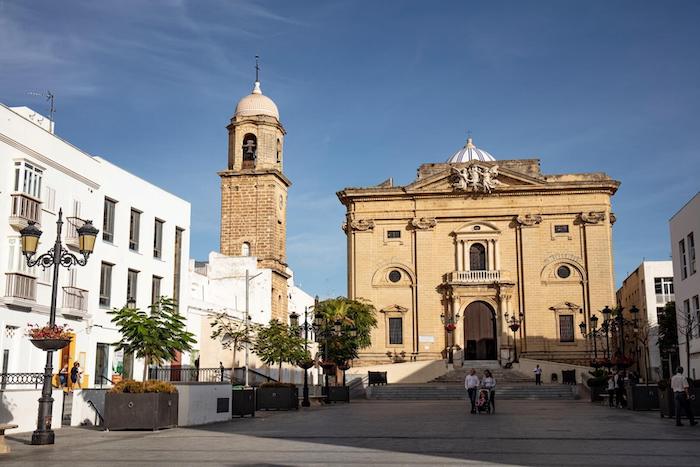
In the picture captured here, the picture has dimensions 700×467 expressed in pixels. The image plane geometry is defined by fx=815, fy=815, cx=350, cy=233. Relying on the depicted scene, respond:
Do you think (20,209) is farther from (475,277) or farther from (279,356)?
(475,277)

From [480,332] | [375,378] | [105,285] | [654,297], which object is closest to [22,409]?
[105,285]

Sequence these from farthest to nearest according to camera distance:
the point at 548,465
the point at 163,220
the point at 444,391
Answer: the point at 444,391 → the point at 163,220 → the point at 548,465

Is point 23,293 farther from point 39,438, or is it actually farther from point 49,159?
point 39,438

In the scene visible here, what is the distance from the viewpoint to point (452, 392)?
4266 cm

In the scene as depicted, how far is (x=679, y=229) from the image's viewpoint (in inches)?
1421

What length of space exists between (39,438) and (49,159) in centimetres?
1534

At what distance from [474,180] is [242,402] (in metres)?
36.8

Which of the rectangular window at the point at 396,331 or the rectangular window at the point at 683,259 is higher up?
the rectangular window at the point at 683,259

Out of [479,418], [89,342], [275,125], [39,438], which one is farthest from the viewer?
[275,125]

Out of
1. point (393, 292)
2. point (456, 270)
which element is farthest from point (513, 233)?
point (393, 292)

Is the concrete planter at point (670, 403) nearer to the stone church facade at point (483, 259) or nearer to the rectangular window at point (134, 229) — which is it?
the rectangular window at point (134, 229)

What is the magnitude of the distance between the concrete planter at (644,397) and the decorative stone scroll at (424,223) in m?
31.8

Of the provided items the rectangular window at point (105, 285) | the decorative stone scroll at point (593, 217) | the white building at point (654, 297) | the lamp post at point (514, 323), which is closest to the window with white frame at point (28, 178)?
the rectangular window at point (105, 285)

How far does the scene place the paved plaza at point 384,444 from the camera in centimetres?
1215
